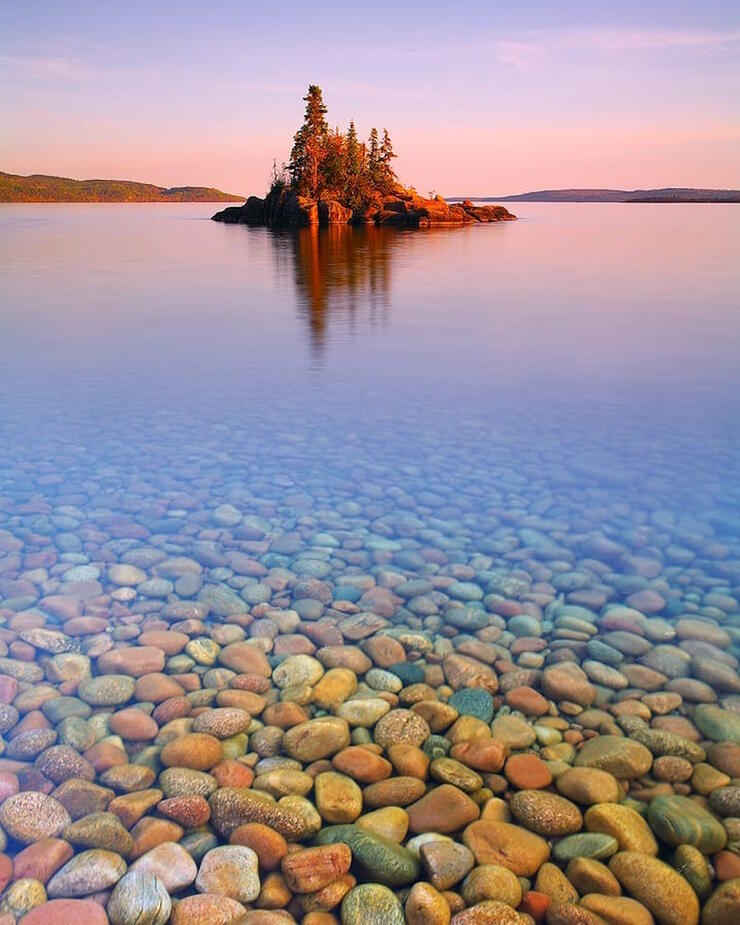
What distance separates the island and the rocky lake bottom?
7054 centimetres

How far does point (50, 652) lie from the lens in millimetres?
5090

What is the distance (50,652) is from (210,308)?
664 inches

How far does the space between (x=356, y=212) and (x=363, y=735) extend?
87.2 m

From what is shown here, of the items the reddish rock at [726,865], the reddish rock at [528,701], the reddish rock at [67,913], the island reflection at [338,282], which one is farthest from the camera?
the island reflection at [338,282]

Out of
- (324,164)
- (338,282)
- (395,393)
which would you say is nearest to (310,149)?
(324,164)

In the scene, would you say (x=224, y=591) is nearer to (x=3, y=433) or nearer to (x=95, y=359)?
(x=3, y=433)

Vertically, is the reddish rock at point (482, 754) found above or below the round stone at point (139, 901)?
below

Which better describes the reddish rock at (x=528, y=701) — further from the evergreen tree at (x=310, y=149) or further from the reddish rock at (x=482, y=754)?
the evergreen tree at (x=310, y=149)

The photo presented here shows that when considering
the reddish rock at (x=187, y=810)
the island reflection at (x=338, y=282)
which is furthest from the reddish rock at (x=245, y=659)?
the island reflection at (x=338, y=282)

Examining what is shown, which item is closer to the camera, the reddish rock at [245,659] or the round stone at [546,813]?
the round stone at [546,813]

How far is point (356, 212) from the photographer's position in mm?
86500

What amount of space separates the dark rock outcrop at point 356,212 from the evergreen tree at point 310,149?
2.32 m

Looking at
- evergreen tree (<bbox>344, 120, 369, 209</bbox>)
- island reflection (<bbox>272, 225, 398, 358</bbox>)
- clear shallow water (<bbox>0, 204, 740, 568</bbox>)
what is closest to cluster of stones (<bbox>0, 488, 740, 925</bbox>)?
clear shallow water (<bbox>0, 204, 740, 568</bbox>)

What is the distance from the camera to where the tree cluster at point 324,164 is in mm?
84188
